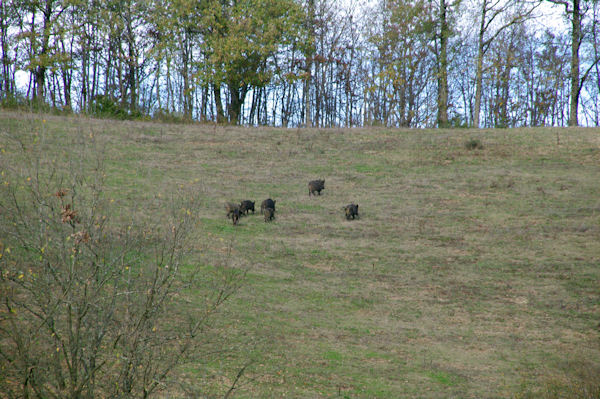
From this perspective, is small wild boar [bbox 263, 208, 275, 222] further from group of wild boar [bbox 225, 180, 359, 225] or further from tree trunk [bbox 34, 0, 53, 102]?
tree trunk [bbox 34, 0, 53, 102]

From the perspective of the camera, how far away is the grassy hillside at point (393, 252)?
12180 mm

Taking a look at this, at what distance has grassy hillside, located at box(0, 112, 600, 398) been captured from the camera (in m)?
12.2

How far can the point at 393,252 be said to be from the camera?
66.3 feet

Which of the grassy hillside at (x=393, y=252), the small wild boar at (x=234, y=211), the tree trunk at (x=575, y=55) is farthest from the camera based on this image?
the tree trunk at (x=575, y=55)

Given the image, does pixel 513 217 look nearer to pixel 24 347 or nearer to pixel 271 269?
pixel 271 269

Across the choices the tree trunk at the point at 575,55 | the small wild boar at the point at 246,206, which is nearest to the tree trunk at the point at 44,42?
the small wild boar at the point at 246,206

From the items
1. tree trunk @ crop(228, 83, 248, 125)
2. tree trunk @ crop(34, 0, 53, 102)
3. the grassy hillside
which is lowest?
the grassy hillside

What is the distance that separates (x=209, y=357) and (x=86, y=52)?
44294mm

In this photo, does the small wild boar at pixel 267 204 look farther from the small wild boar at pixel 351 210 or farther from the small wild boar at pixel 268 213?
the small wild boar at pixel 351 210

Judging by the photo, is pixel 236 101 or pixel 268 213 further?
pixel 236 101

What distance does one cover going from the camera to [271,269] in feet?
60.5

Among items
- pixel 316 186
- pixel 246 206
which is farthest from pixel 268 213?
pixel 316 186

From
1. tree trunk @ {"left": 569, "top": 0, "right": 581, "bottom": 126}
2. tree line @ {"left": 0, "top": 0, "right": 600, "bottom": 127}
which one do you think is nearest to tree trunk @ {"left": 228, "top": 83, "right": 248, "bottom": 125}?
tree line @ {"left": 0, "top": 0, "right": 600, "bottom": 127}

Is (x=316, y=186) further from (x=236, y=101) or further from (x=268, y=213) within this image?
(x=236, y=101)
